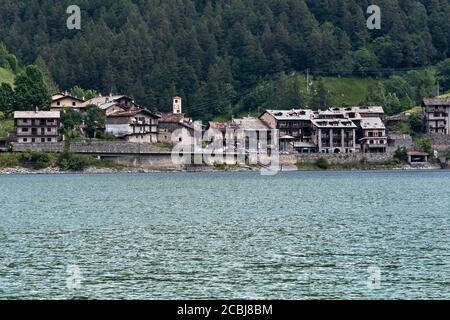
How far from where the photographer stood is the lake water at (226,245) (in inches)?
1533

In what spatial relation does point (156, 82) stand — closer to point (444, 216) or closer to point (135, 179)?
point (135, 179)

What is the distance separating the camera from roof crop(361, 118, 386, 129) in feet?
505

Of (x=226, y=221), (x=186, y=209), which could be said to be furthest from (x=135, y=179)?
(x=226, y=221)

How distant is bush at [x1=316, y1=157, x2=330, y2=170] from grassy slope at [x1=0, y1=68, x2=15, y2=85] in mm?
58100

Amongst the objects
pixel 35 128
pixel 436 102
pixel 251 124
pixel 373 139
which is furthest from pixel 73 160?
pixel 436 102

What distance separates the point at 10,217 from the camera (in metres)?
69.4

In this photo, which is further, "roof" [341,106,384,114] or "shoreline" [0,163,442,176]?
"roof" [341,106,384,114]

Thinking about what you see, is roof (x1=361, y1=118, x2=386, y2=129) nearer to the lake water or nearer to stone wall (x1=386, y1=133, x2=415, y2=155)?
stone wall (x1=386, y1=133, x2=415, y2=155)

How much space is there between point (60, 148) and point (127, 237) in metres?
86.3

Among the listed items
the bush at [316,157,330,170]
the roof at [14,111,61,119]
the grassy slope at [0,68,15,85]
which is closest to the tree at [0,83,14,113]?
the roof at [14,111,61,119]

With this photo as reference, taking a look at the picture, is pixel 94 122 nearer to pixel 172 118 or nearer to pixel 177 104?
pixel 172 118

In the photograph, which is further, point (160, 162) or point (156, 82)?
point (156, 82)

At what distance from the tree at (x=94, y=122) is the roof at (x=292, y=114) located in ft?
74.2

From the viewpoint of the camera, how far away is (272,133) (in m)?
155
